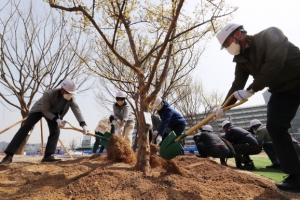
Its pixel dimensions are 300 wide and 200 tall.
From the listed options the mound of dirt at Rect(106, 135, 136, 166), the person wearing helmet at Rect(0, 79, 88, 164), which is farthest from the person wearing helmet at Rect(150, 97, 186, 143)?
the person wearing helmet at Rect(0, 79, 88, 164)

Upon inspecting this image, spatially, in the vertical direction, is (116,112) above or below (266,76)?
above

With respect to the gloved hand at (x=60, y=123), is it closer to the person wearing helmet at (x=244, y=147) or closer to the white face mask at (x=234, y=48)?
the white face mask at (x=234, y=48)

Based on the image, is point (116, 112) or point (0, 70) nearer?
point (116, 112)

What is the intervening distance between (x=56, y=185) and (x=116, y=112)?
321cm

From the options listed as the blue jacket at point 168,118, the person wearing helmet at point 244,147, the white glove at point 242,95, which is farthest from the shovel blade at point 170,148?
the person wearing helmet at point 244,147

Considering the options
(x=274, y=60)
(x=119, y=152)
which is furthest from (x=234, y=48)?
(x=119, y=152)

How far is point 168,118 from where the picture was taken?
14.8ft

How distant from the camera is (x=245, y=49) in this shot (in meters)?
2.39

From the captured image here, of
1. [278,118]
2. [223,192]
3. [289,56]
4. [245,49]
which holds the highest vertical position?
[245,49]

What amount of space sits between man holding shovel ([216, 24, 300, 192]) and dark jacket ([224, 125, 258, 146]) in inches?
107

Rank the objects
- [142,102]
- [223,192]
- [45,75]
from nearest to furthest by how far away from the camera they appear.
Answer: [223,192], [142,102], [45,75]

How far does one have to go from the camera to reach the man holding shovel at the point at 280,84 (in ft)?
6.61

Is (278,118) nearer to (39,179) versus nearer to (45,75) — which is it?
(39,179)

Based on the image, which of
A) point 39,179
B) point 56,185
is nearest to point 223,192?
point 56,185
